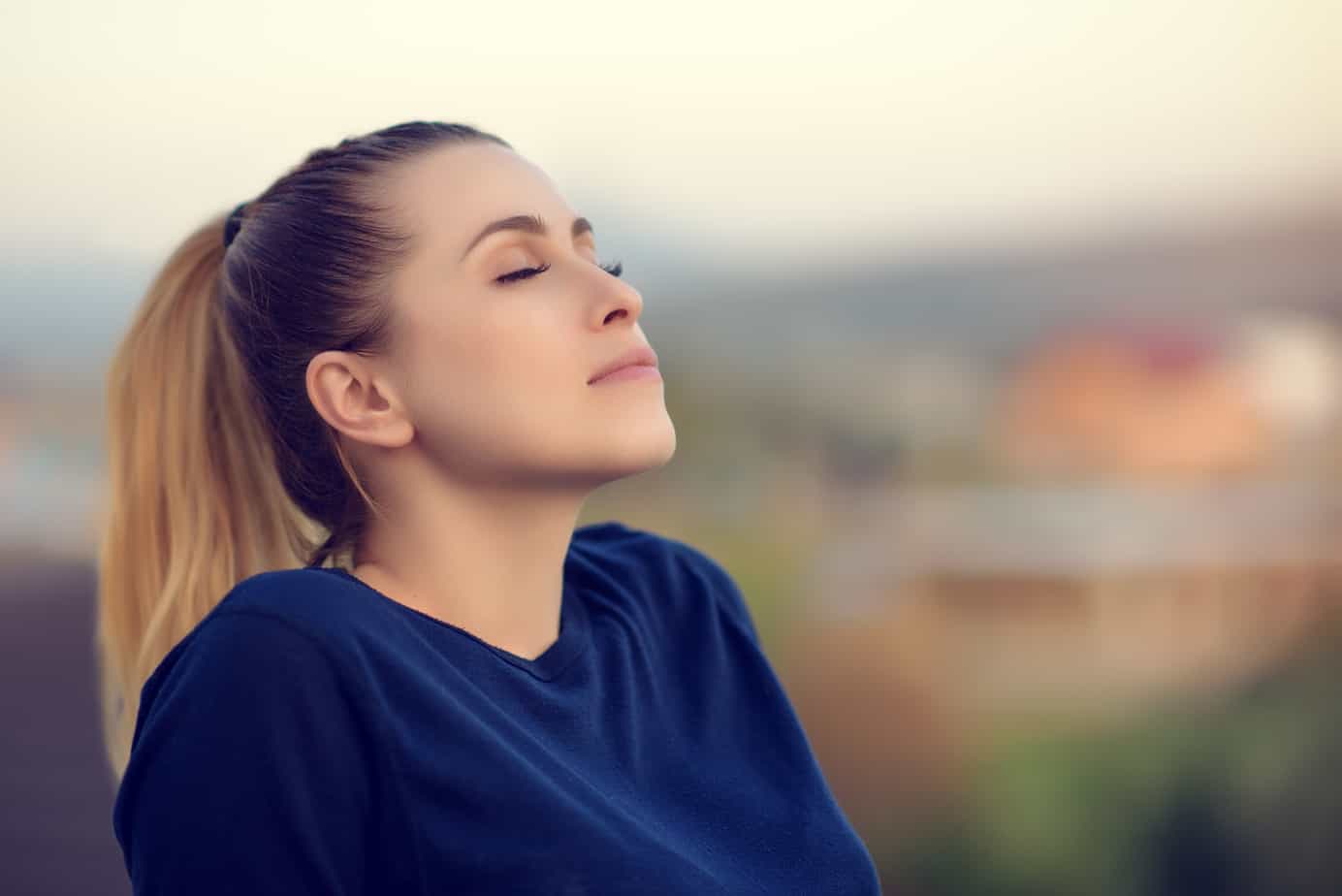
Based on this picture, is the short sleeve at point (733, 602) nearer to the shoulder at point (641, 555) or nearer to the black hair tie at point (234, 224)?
the shoulder at point (641, 555)

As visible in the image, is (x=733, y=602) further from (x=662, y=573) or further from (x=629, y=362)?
(x=629, y=362)

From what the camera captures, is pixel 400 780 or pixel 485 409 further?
pixel 485 409

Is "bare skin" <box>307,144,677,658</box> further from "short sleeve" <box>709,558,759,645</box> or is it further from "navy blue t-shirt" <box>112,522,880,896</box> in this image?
"short sleeve" <box>709,558,759,645</box>

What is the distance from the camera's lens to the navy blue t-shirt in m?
0.85

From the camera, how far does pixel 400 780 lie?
0.89m

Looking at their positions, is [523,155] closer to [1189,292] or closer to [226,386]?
[226,386]

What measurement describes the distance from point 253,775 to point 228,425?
52 cm

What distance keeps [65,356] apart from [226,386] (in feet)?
3.60

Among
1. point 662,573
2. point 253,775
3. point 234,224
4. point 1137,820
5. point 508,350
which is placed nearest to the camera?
point 253,775

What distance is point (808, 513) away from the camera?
2.82 metres

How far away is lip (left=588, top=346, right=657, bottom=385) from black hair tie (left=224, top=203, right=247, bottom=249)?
1.42ft

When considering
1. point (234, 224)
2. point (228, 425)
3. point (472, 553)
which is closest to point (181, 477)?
point (228, 425)

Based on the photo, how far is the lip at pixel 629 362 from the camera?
1.09m

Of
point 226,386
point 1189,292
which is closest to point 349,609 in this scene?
point 226,386
